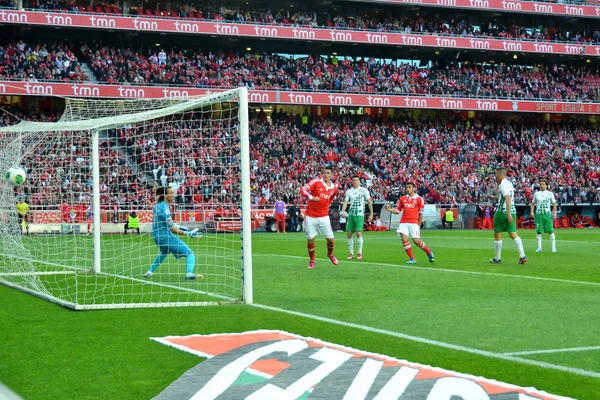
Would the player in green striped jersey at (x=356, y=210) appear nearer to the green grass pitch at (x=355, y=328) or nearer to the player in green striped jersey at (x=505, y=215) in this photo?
the player in green striped jersey at (x=505, y=215)

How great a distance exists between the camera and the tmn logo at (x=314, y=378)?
554cm

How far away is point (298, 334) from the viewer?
26.2 ft

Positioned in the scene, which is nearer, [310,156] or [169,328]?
[169,328]

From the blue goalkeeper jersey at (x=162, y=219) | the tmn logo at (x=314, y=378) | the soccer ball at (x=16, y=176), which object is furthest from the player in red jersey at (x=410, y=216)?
the tmn logo at (x=314, y=378)

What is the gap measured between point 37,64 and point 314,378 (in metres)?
43.5

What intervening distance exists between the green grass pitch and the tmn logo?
25 centimetres

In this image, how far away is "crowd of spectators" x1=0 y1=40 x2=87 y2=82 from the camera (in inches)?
1770

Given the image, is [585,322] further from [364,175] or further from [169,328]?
[364,175]

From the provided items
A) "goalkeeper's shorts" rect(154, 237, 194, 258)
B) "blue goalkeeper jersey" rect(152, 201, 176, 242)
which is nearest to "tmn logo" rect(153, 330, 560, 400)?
"blue goalkeeper jersey" rect(152, 201, 176, 242)

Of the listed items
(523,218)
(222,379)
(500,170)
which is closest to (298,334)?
(222,379)

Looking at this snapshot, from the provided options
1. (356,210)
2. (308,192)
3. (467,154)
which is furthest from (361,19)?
(308,192)

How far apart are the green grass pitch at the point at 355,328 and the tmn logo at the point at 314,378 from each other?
0.25m

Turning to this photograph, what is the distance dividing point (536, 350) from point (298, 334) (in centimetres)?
232

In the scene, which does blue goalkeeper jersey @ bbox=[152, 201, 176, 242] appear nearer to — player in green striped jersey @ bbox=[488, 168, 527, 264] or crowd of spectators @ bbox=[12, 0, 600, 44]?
player in green striped jersey @ bbox=[488, 168, 527, 264]
